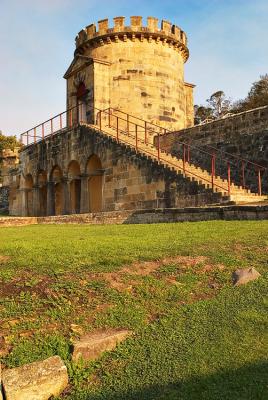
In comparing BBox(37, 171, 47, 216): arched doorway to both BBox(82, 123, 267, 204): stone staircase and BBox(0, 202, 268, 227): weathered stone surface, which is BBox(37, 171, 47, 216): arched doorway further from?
BBox(0, 202, 268, 227): weathered stone surface

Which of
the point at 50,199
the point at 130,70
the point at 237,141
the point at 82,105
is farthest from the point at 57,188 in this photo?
the point at 237,141

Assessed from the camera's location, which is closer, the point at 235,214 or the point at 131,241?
the point at 131,241

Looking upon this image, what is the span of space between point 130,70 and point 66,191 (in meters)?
7.45

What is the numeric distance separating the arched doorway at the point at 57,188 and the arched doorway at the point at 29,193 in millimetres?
2408

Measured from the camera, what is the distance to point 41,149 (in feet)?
84.6

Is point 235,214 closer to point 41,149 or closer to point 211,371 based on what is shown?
point 211,371

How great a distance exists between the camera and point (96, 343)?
447 centimetres

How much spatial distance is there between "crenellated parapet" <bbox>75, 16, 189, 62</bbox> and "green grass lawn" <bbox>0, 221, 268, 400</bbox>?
62.9 ft

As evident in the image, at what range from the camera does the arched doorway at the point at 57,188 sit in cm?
2495

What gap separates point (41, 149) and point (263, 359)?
2303 cm

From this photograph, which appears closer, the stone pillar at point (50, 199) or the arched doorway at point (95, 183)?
the arched doorway at point (95, 183)

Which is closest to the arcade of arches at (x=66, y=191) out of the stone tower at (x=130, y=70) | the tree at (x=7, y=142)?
the stone tower at (x=130, y=70)

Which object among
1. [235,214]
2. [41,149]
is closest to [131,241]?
[235,214]

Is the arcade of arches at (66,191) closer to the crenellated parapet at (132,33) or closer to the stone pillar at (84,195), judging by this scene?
the stone pillar at (84,195)
